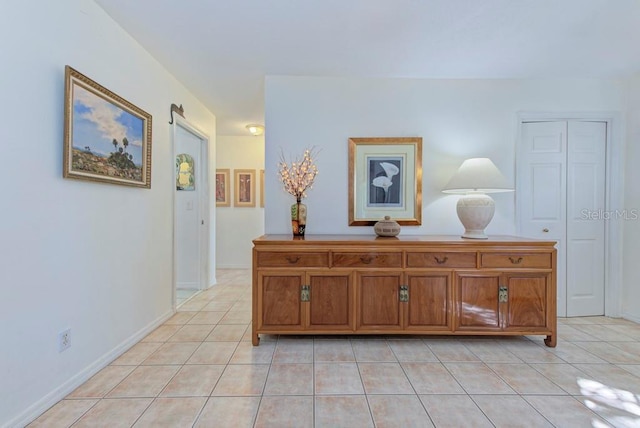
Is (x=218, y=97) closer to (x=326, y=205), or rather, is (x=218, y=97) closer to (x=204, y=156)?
(x=204, y=156)

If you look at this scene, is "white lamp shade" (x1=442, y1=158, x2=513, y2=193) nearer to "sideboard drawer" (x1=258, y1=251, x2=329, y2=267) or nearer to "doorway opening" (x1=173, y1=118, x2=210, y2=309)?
"sideboard drawer" (x1=258, y1=251, x2=329, y2=267)

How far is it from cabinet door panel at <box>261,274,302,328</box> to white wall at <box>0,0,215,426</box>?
3.47 ft

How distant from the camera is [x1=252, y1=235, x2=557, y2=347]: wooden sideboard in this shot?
2.35 m

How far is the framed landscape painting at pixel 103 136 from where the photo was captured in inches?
67.8

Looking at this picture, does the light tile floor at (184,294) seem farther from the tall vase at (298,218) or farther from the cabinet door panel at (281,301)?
the tall vase at (298,218)

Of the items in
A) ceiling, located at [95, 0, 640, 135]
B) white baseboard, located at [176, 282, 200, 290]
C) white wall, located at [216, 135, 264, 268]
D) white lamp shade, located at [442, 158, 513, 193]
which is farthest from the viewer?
white wall, located at [216, 135, 264, 268]

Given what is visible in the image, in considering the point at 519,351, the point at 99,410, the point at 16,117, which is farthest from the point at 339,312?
the point at 16,117

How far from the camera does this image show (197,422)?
152cm

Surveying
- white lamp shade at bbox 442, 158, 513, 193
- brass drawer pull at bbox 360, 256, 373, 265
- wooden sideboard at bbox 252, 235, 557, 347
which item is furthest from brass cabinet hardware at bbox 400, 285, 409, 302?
white lamp shade at bbox 442, 158, 513, 193

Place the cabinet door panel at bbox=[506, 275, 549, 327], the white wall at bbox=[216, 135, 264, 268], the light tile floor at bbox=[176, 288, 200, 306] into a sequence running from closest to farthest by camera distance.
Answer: the cabinet door panel at bbox=[506, 275, 549, 327], the light tile floor at bbox=[176, 288, 200, 306], the white wall at bbox=[216, 135, 264, 268]

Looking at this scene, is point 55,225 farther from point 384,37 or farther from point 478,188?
point 478,188

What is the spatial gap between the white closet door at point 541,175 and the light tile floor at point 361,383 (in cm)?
106

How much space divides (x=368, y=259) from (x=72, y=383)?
2019 mm

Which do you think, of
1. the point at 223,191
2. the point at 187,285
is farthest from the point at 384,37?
the point at 223,191
